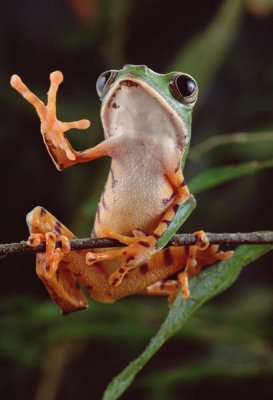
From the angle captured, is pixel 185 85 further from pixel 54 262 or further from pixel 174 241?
pixel 54 262

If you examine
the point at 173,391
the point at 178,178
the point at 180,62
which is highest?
the point at 178,178

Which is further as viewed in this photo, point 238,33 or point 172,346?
point 238,33

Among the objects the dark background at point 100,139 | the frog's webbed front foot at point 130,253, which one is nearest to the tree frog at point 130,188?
the frog's webbed front foot at point 130,253

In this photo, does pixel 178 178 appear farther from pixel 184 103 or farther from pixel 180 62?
pixel 180 62

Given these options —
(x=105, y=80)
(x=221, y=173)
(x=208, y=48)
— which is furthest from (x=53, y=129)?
(x=208, y=48)

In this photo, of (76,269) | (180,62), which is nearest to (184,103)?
(76,269)

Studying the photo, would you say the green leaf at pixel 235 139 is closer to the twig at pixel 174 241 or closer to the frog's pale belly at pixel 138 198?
the frog's pale belly at pixel 138 198
